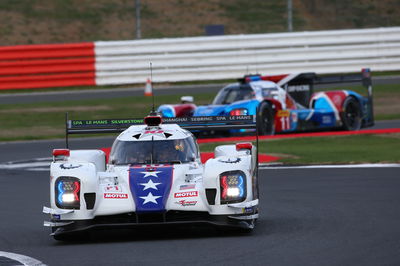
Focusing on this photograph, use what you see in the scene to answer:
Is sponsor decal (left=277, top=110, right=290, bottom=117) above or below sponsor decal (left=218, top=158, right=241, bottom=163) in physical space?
below

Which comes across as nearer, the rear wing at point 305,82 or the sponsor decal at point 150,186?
the sponsor decal at point 150,186

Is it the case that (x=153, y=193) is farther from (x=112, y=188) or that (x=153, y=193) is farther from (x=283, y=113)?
(x=283, y=113)

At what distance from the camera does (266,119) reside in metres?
22.8

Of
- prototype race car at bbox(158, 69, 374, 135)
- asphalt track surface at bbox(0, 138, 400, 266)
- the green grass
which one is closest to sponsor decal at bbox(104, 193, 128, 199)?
asphalt track surface at bbox(0, 138, 400, 266)

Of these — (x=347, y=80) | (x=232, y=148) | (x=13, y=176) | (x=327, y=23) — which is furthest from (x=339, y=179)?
(x=327, y=23)

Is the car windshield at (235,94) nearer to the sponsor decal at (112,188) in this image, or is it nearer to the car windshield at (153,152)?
the car windshield at (153,152)

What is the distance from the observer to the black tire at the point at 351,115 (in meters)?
24.0

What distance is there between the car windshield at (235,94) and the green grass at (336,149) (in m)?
1.30

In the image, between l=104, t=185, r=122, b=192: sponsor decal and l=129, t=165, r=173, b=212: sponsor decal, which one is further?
l=104, t=185, r=122, b=192: sponsor decal

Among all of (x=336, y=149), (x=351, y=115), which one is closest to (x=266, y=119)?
(x=351, y=115)

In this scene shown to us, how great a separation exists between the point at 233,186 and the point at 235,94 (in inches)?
486

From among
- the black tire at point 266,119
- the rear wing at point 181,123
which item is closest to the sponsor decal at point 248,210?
the rear wing at point 181,123

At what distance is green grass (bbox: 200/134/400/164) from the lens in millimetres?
17828

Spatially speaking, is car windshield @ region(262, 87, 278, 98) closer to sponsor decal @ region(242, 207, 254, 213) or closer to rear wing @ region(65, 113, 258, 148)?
rear wing @ region(65, 113, 258, 148)
